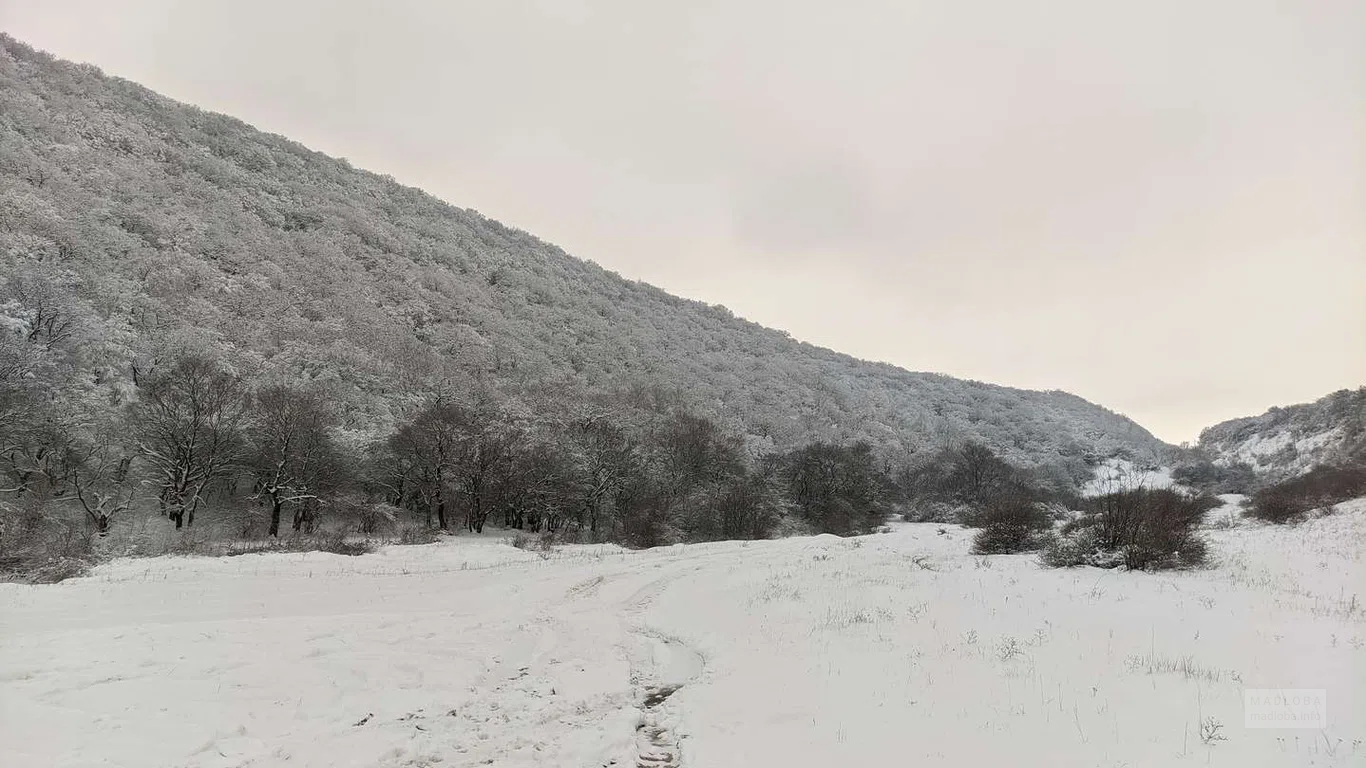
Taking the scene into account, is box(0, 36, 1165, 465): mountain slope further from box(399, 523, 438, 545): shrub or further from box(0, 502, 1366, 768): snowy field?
box(0, 502, 1366, 768): snowy field

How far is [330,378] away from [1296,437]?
11873cm

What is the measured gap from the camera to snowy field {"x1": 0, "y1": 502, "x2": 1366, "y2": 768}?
5602 millimetres

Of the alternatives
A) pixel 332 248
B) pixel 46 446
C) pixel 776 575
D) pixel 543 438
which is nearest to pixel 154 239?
pixel 332 248

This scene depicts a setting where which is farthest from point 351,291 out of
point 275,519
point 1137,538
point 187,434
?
point 1137,538

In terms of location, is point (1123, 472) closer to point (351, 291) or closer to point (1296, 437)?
point (1296, 437)

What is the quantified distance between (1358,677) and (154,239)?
73296 millimetres

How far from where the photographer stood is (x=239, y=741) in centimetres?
578

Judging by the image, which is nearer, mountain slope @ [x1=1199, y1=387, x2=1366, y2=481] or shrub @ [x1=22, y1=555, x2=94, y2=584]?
shrub @ [x1=22, y1=555, x2=94, y2=584]

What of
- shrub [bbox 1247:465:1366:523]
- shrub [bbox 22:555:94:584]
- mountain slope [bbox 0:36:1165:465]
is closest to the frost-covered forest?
mountain slope [bbox 0:36:1165:465]

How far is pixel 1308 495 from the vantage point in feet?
110

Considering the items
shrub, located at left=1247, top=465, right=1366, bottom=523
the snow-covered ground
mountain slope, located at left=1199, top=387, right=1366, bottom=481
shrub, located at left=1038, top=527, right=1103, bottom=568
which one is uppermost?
mountain slope, located at left=1199, top=387, right=1366, bottom=481

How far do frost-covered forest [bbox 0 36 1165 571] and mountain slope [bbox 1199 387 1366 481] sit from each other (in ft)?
74.4

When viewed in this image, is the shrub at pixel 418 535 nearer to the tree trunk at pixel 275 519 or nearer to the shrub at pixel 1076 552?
the tree trunk at pixel 275 519

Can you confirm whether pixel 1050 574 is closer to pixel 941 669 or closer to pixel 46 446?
pixel 941 669
